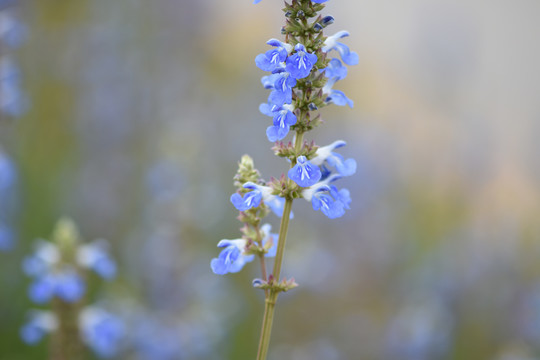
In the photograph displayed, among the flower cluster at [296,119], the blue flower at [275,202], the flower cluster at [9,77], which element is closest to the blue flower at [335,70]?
the flower cluster at [296,119]

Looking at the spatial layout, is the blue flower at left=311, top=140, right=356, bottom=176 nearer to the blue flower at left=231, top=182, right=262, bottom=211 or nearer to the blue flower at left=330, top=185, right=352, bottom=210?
the blue flower at left=330, top=185, right=352, bottom=210

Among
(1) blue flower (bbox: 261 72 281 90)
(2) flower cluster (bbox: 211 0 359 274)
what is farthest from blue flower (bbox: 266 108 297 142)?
(1) blue flower (bbox: 261 72 281 90)

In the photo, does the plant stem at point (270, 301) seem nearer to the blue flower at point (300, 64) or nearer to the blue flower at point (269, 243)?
the blue flower at point (269, 243)

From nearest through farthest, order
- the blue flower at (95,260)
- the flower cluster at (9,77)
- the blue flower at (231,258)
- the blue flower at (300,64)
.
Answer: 1. the blue flower at (300,64)
2. the blue flower at (231,258)
3. the blue flower at (95,260)
4. the flower cluster at (9,77)

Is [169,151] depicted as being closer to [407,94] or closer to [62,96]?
[62,96]

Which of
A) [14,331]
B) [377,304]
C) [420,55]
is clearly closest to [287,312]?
[377,304]

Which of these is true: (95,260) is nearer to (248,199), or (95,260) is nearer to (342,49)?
(248,199)
